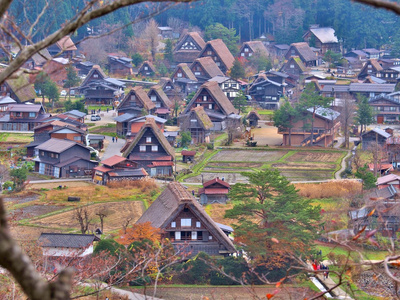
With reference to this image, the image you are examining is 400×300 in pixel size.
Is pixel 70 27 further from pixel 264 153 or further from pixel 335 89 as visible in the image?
pixel 335 89

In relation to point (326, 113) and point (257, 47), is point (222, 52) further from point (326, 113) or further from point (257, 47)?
point (326, 113)

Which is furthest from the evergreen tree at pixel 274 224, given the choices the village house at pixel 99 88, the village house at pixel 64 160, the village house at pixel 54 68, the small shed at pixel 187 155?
the village house at pixel 99 88

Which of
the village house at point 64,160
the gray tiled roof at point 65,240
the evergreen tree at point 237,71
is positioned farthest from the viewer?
the evergreen tree at point 237,71

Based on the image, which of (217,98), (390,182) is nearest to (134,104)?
(217,98)

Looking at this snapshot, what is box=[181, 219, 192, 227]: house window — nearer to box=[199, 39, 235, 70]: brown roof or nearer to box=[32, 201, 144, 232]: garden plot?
box=[32, 201, 144, 232]: garden plot

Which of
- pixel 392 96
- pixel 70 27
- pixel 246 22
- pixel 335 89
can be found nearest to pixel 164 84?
pixel 335 89

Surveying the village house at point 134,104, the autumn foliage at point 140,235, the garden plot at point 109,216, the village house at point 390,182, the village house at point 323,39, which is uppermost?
the village house at point 323,39

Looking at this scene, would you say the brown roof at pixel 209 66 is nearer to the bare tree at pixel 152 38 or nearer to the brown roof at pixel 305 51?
the bare tree at pixel 152 38
